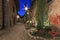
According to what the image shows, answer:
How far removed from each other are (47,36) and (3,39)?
3.02 metres

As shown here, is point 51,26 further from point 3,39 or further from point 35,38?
point 3,39

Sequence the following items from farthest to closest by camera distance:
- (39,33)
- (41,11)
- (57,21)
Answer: (57,21) < (41,11) < (39,33)

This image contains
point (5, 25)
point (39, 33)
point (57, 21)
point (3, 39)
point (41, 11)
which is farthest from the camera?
point (5, 25)

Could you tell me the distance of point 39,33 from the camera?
40.5ft

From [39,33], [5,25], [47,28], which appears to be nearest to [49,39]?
[39,33]

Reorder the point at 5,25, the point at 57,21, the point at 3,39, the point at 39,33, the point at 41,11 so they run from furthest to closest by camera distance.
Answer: the point at 5,25 < the point at 57,21 < the point at 41,11 < the point at 39,33 < the point at 3,39

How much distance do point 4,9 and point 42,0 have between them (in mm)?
6312

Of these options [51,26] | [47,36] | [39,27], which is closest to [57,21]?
[51,26]

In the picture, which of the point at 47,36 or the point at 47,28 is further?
the point at 47,28

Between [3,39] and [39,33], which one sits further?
[39,33]

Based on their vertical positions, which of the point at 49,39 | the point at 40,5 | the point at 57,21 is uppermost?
the point at 40,5

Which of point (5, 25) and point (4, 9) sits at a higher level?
point (4, 9)

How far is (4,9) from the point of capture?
18453mm

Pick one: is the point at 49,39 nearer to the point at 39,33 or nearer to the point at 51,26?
the point at 39,33
